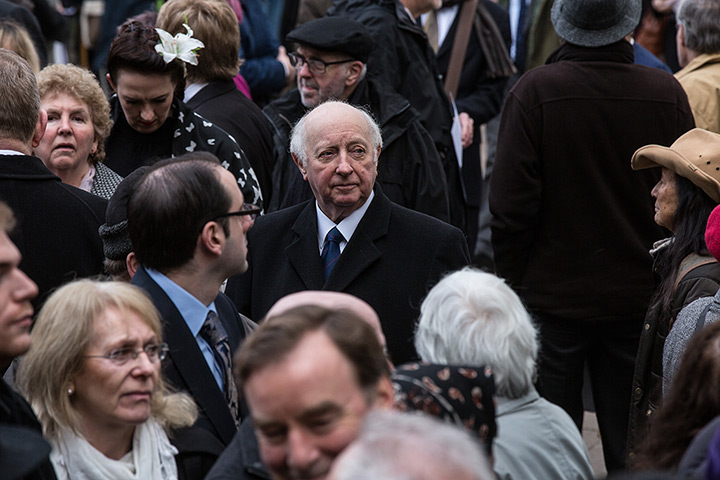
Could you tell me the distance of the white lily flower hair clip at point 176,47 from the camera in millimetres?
4930

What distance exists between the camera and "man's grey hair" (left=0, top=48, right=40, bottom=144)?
3979mm

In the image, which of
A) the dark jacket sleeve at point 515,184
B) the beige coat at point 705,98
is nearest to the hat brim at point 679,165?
the dark jacket sleeve at point 515,184

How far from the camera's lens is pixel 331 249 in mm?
4461

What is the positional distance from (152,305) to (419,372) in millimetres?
1065

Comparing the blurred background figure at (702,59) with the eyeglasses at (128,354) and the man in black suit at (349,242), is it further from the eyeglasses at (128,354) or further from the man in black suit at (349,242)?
the eyeglasses at (128,354)

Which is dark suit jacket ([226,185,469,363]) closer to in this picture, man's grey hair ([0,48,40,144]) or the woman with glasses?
man's grey hair ([0,48,40,144])

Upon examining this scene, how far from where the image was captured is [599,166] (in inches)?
207

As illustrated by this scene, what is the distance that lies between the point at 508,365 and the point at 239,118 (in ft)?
9.96

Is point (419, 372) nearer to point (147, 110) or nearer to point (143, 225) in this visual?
point (143, 225)

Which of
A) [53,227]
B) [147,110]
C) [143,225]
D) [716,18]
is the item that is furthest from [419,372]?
[716,18]

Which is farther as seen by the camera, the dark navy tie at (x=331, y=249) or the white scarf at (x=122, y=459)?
the dark navy tie at (x=331, y=249)

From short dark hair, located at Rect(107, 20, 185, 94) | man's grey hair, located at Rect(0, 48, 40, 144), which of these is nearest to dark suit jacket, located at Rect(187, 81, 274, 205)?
short dark hair, located at Rect(107, 20, 185, 94)

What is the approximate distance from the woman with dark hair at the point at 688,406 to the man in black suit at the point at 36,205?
2.23 m

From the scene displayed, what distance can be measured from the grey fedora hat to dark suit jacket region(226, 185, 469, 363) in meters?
1.54
